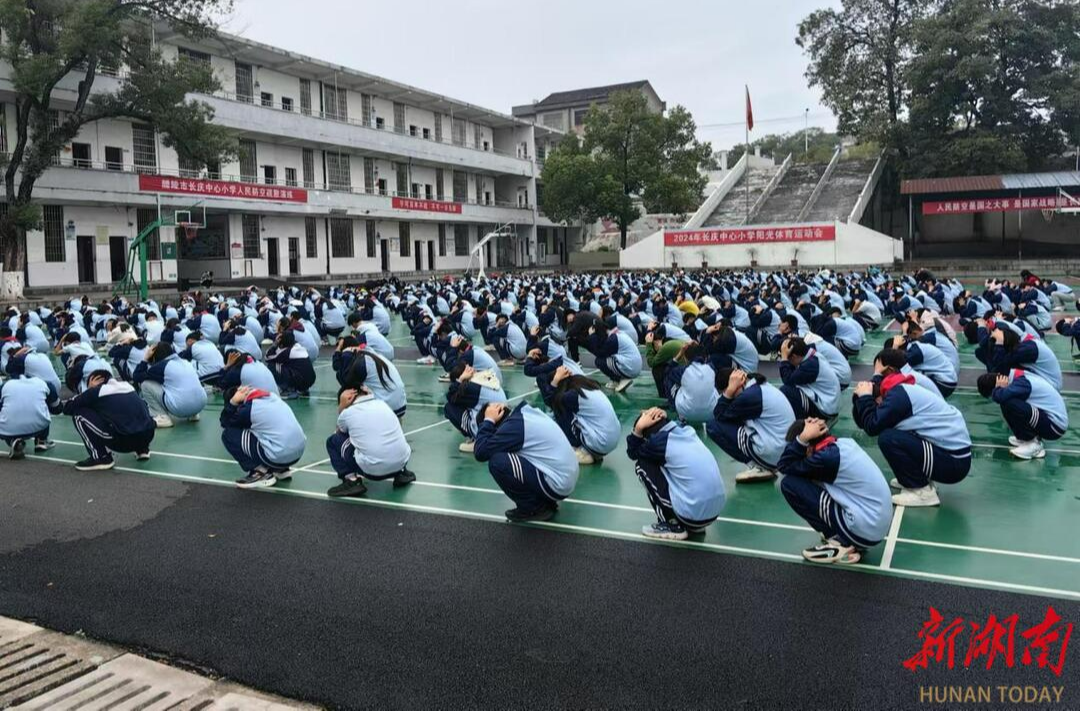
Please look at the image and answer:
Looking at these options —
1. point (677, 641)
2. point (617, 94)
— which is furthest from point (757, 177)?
point (677, 641)

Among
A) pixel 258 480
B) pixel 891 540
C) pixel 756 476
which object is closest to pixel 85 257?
pixel 258 480

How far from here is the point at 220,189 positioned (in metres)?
32.8

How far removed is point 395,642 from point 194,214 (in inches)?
1214

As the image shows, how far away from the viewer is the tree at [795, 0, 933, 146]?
4456cm

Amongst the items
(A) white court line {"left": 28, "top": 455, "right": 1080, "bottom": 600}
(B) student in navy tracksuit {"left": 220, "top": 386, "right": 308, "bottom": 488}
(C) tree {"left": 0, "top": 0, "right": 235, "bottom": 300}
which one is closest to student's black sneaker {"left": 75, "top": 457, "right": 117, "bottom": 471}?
(A) white court line {"left": 28, "top": 455, "right": 1080, "bottom": 600}

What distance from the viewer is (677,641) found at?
4.55 m

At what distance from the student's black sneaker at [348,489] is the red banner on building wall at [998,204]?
35.2 meters

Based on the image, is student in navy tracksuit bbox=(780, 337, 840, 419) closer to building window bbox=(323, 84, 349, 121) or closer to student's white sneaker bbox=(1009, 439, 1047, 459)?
student's white sneaker bbox=(1009, 439, 1047, 459)

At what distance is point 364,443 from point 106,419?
2.99 metres

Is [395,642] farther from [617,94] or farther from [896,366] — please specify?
[617,94]

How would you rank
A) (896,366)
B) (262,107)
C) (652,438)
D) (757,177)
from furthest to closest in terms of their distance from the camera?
(757,177)
(262,107)
(896,366)
(652,438)

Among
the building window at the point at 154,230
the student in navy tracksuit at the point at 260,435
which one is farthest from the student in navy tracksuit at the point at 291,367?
the building window at the point at 154,230

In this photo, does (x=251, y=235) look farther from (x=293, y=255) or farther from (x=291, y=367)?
(x=291, y=367)

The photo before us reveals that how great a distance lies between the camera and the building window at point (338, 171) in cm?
4041
